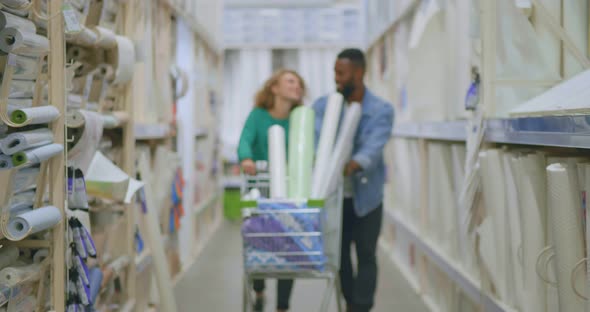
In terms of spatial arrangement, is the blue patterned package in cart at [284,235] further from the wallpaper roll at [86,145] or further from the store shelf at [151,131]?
the store shelf at [151,131]

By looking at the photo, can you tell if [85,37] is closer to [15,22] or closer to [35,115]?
[15,22]

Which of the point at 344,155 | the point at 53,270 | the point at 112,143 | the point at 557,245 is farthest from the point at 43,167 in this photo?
the point at 557,245

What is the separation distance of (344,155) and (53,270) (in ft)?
4.51

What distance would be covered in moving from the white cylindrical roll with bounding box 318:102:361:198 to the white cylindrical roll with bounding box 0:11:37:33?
1295 millimetres

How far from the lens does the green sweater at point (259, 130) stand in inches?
137

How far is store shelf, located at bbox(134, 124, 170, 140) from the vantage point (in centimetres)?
325

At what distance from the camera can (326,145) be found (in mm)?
2736

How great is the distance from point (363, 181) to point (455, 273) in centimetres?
67

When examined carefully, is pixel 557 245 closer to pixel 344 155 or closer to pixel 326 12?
pixel 344 155

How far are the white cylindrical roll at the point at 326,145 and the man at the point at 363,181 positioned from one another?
321 mm

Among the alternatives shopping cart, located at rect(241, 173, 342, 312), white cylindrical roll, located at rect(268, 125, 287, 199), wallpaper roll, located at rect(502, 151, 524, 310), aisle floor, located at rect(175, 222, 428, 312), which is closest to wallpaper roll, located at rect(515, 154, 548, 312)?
wallpaper roll, located at rect(502, 151, 524, 310)

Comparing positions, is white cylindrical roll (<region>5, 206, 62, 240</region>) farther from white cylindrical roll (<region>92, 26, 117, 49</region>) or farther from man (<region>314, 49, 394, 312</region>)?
man (<region>314, 49, 394, 312</region>)

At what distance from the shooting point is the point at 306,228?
2.37m

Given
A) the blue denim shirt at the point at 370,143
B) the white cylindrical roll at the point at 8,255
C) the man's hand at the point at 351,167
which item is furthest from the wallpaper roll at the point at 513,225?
the white cylindrical roll at the point at 8,255
